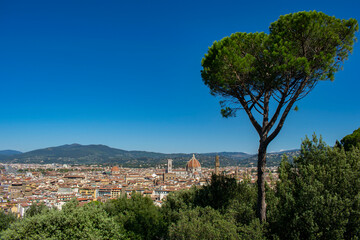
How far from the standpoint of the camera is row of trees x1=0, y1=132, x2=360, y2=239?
5.27 metres

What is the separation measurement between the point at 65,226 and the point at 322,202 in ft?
19.5

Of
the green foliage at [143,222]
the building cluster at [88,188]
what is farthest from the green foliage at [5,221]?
the green foliage at [143,222]

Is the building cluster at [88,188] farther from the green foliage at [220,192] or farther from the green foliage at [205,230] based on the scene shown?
the green foliage at [205,230]

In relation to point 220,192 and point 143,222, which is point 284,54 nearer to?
point 220,192

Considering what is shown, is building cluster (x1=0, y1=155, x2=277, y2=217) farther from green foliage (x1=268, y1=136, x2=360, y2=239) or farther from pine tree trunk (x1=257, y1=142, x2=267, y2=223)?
green foliage (x1=268, y1=136, x2=360, y2=239)

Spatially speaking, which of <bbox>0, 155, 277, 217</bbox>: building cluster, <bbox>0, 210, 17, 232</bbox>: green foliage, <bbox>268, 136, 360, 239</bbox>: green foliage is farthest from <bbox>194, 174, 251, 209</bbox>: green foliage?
<bbox>0, 210, 17, 232</bbox>: green foliage

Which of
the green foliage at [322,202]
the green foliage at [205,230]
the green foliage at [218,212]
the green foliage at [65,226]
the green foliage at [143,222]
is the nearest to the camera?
the green foliage at [322,202]

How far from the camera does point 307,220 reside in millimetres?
5227

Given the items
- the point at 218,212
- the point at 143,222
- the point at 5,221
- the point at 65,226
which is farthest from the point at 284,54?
the point at 5,221

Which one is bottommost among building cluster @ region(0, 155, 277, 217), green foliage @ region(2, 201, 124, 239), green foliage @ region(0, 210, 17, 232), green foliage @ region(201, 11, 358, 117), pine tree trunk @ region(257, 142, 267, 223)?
building cluster @ region(0, 155, 277, 217)

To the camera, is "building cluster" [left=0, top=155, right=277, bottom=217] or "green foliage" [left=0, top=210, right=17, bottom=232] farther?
"building cluster" [left=0, top=155, right=277, bottom=217]

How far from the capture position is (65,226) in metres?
6.84

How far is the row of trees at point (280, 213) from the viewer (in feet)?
17.3

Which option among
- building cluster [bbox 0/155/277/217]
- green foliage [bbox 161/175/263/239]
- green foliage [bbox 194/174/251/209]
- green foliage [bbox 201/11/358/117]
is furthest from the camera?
building cluster [bbox 0/155/277/217]
